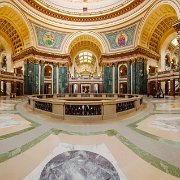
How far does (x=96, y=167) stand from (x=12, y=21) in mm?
22843

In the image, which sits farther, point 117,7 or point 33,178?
point 117,7

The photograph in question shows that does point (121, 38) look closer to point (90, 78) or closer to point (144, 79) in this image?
point (144, 79)

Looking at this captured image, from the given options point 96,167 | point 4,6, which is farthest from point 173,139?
point 4,6

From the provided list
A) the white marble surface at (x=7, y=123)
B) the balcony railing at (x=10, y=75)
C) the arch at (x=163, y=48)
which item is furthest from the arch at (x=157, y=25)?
the balcony railing at (x=10, y=75)

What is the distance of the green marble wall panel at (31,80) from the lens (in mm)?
20078

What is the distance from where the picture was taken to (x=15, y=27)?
19.7 metres

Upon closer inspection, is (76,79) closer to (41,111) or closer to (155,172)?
(41,111)

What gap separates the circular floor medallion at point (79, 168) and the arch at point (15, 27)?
19529 millimetres

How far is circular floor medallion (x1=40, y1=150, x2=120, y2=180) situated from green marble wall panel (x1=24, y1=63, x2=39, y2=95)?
64.0 feet

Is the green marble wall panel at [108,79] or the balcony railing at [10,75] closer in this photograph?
the balcony railing at [10,75]

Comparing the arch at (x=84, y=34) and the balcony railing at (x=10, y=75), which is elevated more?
the arch at (x=84, y=34)

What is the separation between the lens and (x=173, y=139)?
3344mm

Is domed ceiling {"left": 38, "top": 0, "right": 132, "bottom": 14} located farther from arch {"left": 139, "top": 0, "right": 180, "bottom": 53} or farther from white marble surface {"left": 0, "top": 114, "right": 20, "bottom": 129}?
white marble surface {"left": 0, "top": 114, "right": 20, "bottom": 129}

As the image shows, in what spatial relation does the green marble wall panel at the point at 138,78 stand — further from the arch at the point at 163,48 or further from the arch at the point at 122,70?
the arch at the point at 163,48
